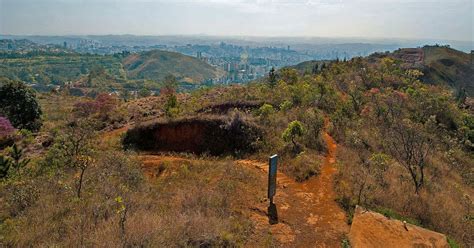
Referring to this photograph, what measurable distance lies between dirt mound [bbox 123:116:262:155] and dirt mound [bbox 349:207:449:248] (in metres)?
6.69

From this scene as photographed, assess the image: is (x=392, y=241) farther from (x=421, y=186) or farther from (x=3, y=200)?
(x=3, y=200)

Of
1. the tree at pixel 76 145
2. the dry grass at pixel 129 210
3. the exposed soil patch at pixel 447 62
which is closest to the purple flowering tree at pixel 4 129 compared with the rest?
the tree at pixel 76 145

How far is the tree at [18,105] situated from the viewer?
69.3ft

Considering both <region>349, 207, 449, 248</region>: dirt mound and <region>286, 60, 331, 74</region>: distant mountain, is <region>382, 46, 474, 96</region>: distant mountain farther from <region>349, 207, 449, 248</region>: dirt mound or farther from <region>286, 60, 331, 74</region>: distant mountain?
<region>349, 207, 449, 248</region>: dirt mound

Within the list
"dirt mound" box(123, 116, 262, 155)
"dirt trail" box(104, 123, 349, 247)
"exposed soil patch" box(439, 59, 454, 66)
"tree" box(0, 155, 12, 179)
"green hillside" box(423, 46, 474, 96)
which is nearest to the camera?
"dirt trail" box(104, 123, 349, 247)

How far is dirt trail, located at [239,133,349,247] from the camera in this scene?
6531mm

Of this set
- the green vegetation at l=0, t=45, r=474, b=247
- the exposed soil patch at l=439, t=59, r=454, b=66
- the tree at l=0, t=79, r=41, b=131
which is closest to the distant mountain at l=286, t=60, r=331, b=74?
the exposed soil patch at l=439, t=59, r=454, b=66

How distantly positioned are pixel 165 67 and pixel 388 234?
150m

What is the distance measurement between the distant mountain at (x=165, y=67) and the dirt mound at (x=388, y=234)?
129m

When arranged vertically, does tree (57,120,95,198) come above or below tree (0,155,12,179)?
above

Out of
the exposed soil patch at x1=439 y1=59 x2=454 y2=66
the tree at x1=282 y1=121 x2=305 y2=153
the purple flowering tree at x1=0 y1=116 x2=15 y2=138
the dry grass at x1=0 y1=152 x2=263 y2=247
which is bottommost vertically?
the purple flowering tree at x1=0 y1=116 x2=15 y2=138

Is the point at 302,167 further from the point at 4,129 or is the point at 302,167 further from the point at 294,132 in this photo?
the point at 4,129

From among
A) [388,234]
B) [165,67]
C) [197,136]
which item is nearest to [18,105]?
[197,136]

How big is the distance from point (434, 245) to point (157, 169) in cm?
879
